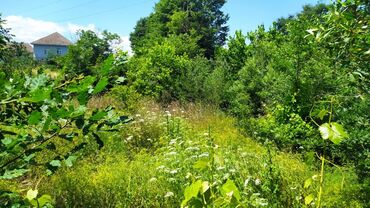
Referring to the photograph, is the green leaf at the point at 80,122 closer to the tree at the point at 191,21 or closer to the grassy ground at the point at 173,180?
the grassy ground at the point at 173,180

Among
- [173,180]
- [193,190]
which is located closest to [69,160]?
[193,190]

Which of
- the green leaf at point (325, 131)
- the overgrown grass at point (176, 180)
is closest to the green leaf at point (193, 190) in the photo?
the green leaf at point (325, 131)

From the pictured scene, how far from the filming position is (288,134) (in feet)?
25.2

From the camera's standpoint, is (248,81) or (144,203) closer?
(144,203)

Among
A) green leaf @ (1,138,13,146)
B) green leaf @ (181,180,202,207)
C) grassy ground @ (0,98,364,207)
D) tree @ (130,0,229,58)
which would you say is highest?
tree @ (130,0,229,58)

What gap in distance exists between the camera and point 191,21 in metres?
30.8

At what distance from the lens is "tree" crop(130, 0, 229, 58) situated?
29281mm

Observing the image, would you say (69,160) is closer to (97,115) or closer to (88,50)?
(97,115)

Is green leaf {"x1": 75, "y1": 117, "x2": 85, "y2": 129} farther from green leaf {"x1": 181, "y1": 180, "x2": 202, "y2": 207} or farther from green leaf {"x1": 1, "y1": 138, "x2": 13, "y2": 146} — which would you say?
green leaf {"x1": 181, "y1": 180, "x2": 202, "y2": 207}

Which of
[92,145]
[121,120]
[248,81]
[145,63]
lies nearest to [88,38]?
[145,63]

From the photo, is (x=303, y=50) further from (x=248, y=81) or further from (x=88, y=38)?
(x=88, y=38)

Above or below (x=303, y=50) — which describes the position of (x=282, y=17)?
above

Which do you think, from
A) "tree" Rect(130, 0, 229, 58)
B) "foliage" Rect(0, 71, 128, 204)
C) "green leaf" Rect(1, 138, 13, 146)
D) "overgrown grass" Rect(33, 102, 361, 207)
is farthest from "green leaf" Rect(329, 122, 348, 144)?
"tree" Rect(130, 0, 229, 58)

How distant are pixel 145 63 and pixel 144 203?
11358 mm
